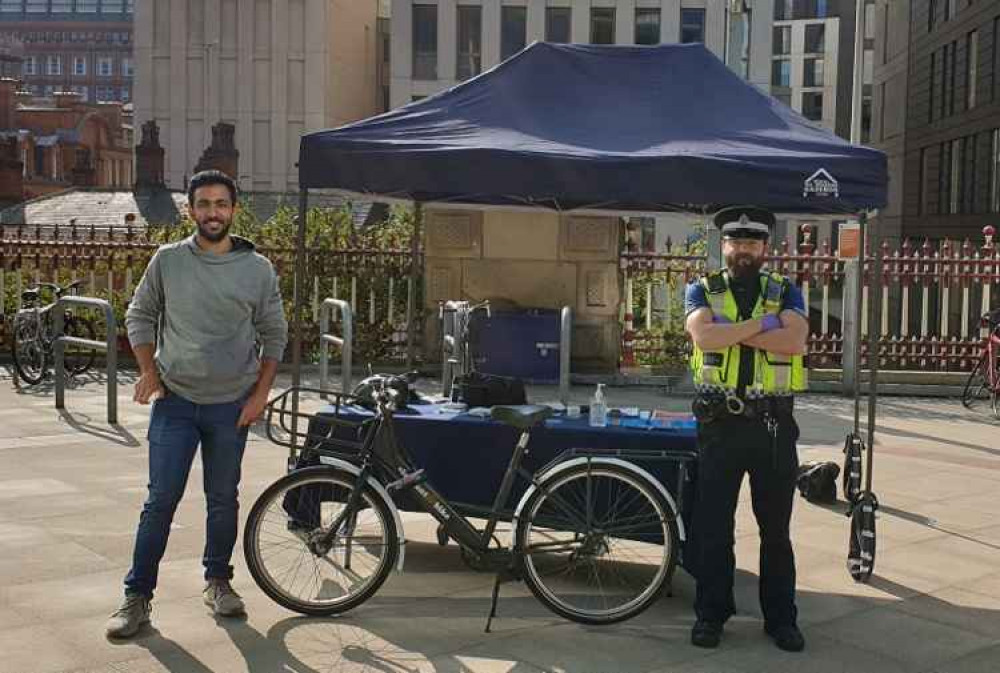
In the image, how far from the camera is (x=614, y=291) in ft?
50.5

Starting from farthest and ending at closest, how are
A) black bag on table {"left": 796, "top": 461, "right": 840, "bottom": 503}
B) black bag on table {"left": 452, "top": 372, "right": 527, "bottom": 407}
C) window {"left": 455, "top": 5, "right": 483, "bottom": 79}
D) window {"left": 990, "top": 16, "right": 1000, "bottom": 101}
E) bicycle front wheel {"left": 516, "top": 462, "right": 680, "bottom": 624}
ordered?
window {"left": 455, "top": 5, "right": 483, "bottom": 79}, window {"left": 990, "top": 16, "right": 1000, "bottom": 101}, black bag on table {"left": 796, "top": 461, "right": 840, "bottom": 503}, black bag on table {"left": 452, "top": 372, "right": 527, "bottom": 407}, bicycle front wheel {"left": 516, "top": 462, "right": 680, "bottom": 624}

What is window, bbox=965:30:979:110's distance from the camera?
4000 cm

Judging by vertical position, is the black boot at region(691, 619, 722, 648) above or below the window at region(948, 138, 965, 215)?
below

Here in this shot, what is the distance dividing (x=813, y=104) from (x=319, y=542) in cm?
8301

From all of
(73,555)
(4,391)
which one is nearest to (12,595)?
(73,555)

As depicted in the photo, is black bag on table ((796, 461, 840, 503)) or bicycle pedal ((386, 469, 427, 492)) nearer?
bicycle pedal ((386, 469, 427, 492))

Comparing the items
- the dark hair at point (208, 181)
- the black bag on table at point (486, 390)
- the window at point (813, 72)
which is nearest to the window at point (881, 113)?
the window at point (813, 72)

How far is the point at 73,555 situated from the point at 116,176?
78847 millimetres

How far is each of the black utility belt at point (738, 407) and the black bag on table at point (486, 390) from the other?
5.14ft

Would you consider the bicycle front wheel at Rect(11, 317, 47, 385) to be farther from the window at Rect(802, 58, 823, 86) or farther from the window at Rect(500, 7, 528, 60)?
the window at Rect(802, 58, 823, 86)

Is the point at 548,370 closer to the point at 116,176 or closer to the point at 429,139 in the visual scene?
the point at 429,139

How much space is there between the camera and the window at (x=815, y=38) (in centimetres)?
8406

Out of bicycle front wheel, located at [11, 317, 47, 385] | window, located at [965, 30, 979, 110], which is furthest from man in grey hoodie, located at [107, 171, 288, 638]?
window, located at [965, 30, 979, 110]

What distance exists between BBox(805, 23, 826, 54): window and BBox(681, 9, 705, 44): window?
32.1 meters
